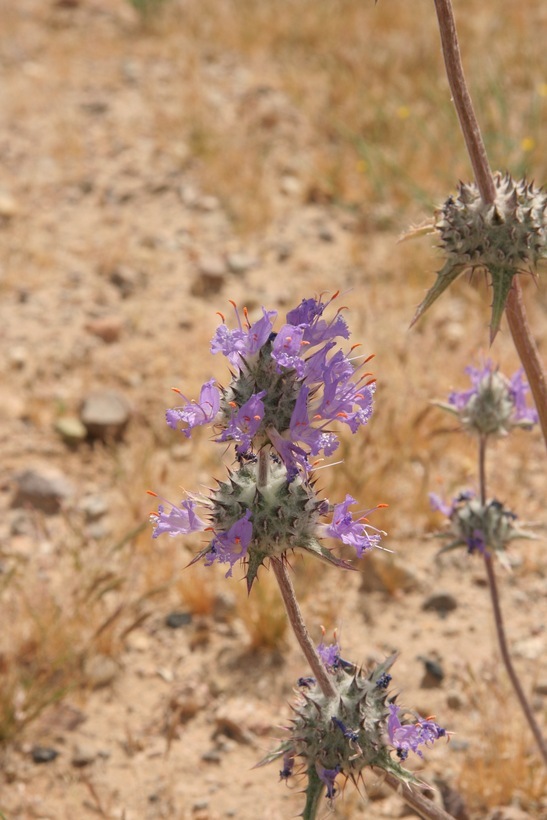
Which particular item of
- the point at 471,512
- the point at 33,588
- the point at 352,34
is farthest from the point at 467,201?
the point at 352,34

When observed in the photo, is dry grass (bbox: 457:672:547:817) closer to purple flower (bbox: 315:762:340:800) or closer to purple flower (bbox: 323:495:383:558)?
purple flower (bbox: 315:762:340:800)

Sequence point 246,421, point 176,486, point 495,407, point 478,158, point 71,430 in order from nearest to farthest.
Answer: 1. point 246,421
2. point 478,158
3. point 495,407
4. point 176,486
5. point 71,430

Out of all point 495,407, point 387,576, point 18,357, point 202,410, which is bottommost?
point 202,410

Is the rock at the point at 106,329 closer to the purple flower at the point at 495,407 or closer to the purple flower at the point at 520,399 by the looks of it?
the purple flower at the point at 495,407

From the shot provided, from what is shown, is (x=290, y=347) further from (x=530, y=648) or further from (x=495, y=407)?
(x=530, y=648)

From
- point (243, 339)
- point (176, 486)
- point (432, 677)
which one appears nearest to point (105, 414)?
point (176, 486)

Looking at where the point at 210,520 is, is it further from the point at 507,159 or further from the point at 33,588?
the point at 507,159
